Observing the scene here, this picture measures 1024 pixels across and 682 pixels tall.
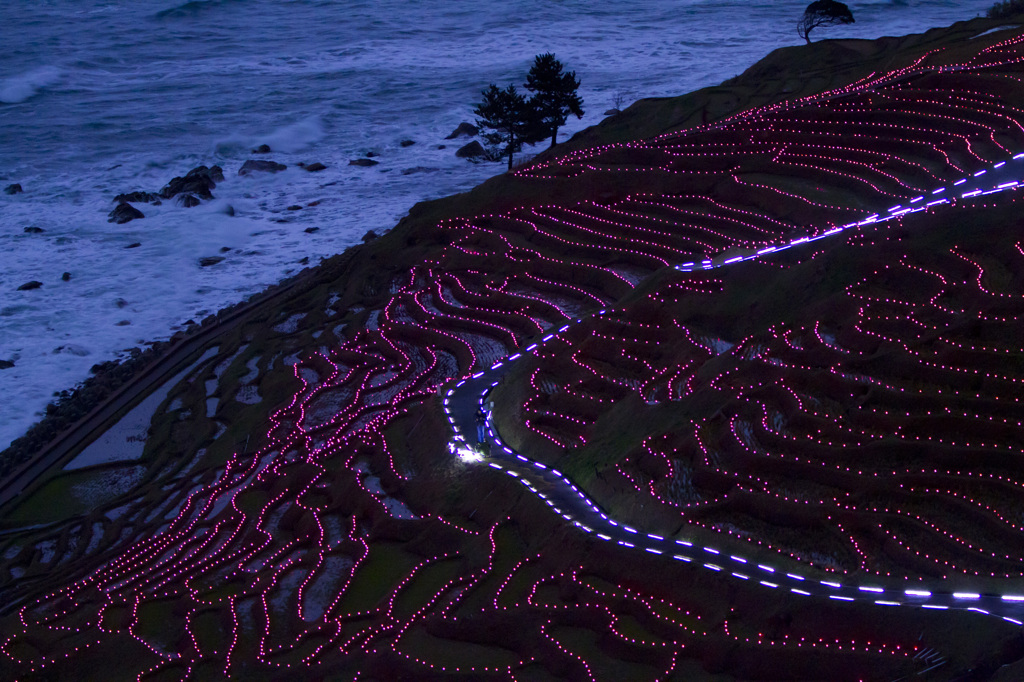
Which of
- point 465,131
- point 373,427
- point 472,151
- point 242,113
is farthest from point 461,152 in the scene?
point 373,427

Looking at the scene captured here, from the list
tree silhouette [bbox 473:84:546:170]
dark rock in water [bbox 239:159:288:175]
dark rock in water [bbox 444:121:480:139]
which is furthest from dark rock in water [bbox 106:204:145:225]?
dark rock in water [bbox 444:121:480:139]

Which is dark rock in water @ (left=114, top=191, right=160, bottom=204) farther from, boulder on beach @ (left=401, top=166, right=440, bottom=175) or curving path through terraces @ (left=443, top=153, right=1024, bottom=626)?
curving path through terraces @ (left=443, top=153, right=1024, bottom=626)

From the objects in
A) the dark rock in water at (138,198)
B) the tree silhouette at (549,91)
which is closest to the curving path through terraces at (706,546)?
the tree silhouette at (549,91)

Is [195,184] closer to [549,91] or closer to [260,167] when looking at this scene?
[260,167]

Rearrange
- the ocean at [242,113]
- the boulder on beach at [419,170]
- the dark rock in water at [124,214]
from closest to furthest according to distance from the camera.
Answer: the ocean at [242,113] → the dark rock in water at [124,214] → the boulder on beach at [419,170]

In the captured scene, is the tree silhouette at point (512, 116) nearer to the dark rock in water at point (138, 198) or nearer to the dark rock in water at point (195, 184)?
the dark rock in water at point (195, 184)

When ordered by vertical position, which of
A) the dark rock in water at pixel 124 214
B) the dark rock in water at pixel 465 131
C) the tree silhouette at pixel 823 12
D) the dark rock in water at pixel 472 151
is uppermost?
the tree silhouette at pixel 823 12
